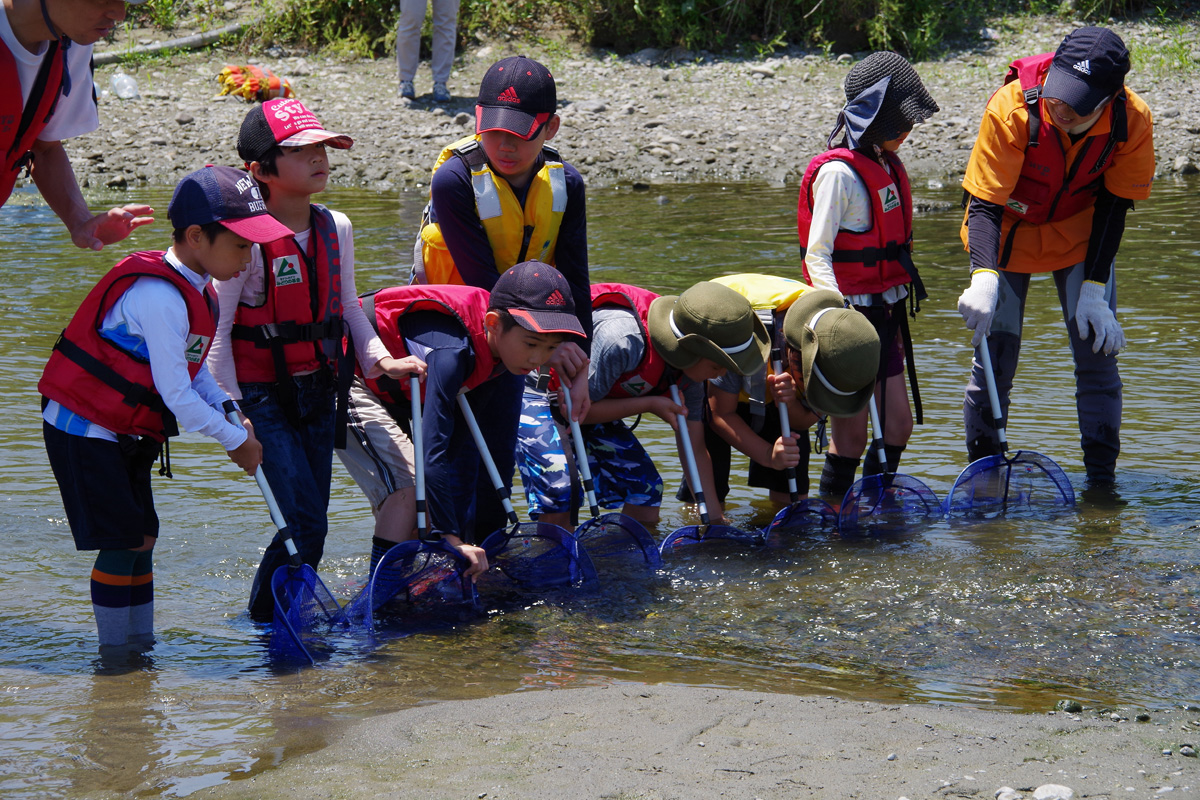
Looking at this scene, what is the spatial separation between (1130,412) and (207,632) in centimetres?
460

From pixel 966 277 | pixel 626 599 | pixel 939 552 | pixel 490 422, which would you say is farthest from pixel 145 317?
pixel 966 277

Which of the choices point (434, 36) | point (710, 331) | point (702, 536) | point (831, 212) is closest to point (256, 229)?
point (710, 331)

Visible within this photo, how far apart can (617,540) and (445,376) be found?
0.96m

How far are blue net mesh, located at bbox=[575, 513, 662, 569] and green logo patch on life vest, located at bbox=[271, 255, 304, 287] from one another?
4.45ft

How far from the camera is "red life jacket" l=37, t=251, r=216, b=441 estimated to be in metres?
3.51

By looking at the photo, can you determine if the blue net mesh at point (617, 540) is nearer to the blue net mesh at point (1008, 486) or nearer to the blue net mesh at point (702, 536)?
the blue net mesh at point (702, 536)

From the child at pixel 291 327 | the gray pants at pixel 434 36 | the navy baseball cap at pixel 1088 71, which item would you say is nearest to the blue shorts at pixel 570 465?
the child at pixel 291 327

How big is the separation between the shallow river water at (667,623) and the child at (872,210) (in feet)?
2.88

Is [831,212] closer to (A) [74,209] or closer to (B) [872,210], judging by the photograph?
(B) [872,210]

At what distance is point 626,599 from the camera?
173 inches

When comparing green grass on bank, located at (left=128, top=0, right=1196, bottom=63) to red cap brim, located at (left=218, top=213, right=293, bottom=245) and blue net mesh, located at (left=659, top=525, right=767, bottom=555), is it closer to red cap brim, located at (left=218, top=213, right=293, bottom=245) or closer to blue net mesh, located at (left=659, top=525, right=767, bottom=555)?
blue net mesh, located at (left=659, top=525, right=767, bottom=555)

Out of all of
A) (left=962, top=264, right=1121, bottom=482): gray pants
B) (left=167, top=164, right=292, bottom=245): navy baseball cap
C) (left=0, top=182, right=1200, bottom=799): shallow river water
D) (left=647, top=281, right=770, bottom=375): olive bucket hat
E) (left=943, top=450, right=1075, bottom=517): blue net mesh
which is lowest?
(left=0, top=182, right=1200, bottom=799): shallow river water

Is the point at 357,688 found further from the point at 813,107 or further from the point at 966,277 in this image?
the point at 813,107

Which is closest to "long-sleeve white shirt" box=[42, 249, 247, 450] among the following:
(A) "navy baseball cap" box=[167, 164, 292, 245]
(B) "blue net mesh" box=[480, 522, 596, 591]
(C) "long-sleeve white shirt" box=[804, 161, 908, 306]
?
(A) "navy baseball cap" box=[167, 164, 292, 245]
